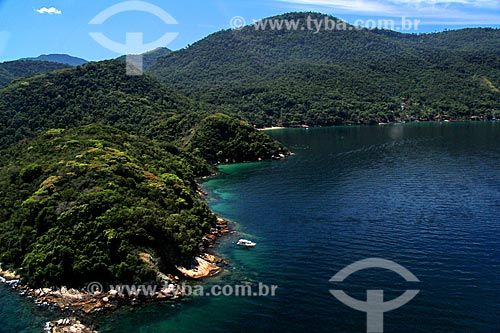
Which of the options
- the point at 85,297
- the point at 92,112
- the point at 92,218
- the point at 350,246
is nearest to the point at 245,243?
the point at 350,246

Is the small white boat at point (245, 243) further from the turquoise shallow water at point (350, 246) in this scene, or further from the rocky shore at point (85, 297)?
the rocky shore at point (85, 297)

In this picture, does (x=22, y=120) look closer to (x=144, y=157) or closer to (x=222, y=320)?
(x=144, y=157)

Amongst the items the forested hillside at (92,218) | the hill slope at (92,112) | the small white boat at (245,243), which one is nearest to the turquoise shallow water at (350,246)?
the small white boat at (245,243)

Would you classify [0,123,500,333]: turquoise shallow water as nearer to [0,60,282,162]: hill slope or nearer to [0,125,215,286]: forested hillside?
[0,125,215,286]: forested hillside

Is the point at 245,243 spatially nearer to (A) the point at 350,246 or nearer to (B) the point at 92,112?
(A) the point at 350,246

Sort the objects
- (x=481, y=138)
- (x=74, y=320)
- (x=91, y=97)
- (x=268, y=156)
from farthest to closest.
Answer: (x=91, y=97), (x=481, y=138), (x=268, y=156), (x=74, y=320)

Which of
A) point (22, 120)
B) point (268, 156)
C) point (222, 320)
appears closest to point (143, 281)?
point (222, 320)

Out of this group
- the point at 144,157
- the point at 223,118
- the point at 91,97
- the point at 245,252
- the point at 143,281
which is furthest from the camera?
the point at 91,97

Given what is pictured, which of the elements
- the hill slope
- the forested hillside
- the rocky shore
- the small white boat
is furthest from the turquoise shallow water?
the hill slope
